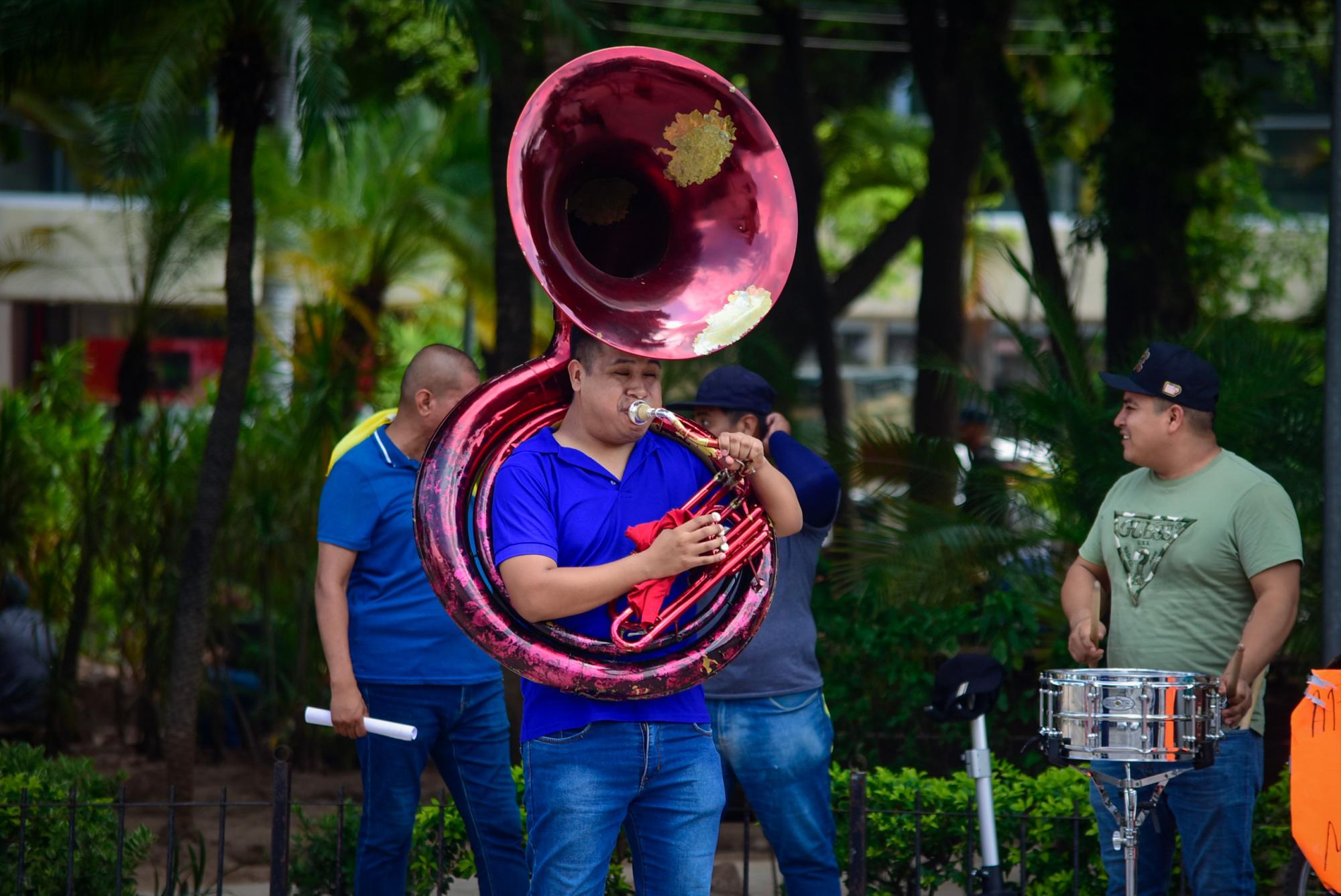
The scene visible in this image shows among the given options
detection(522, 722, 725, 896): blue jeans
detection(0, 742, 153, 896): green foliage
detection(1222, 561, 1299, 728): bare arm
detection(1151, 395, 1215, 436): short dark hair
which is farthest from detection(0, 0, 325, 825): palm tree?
detection(1222, 561, 1299, 728): bare arm

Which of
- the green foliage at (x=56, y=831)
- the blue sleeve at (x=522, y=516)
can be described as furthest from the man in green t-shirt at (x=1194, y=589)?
the green foliage at (x=56, y=831)

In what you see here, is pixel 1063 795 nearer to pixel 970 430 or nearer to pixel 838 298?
pixel 970 430

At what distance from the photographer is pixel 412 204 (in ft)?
44.4

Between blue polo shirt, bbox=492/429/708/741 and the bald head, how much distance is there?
1128mm

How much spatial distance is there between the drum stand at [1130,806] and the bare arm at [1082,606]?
1.30 feet

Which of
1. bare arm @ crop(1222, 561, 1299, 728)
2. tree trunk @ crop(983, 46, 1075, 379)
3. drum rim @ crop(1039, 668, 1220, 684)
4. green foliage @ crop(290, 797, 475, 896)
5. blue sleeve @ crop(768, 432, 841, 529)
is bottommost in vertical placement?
green foliage @ crop(290, 797, 475, 896)

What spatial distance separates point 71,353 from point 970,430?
6.09 meters

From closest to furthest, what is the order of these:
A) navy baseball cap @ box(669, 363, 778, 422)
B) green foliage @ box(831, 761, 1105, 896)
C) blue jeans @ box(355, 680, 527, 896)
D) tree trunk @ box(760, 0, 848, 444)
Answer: blue jeans @ box(355, 680, 527, 896), navy baseball cap @ box(669, 363, 778, 422), green foliage @ box(831, 761, 1105, 896), tree trunk @ box(760, 0, 848, 444)

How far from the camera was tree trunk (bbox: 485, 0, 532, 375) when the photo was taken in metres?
7.17

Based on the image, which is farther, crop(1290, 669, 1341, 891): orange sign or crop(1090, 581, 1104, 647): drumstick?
crop(1090, 581, 1104, 647): drumstick

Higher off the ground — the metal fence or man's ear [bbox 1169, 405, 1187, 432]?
man's ear [bbox 1169, 405, 1187, 432]

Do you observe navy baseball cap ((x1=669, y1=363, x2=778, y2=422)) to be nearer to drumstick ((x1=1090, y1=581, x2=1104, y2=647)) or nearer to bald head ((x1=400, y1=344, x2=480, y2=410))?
bald head ((x1=400, y1=344, x2=480, y2=410))

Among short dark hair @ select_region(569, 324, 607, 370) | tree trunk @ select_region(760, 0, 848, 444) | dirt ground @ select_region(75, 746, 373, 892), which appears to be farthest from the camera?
tree trunk @ select_region(760, 0, 848, 444)

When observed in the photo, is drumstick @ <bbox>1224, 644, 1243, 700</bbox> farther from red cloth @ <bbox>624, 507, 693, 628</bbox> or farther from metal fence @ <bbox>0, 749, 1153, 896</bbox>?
red cloth @ <bbox>624, 507, 693, 628</bbox>
